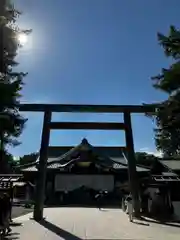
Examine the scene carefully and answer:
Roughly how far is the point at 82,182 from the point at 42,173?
13.6m

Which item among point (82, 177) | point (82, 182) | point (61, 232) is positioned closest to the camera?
point (61, 232)

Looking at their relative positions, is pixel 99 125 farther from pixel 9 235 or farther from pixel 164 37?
pixel 9 235

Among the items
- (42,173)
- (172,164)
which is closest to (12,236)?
(42,173)

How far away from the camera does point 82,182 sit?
2998cm

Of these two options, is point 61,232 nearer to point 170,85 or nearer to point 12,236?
point 12,236

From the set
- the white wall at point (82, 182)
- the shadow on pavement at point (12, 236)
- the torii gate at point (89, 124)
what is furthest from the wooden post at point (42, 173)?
the white wall at point (82, 182)

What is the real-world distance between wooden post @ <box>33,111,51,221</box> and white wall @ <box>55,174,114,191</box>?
13.0 meters

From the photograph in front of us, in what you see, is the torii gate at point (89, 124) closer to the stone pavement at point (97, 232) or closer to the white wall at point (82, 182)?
the stone pavement at point (97, 232)

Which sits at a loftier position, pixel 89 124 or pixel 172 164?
pixel 172 164

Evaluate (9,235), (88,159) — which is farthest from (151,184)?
(88,159)

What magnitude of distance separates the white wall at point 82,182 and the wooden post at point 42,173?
13.0 metres

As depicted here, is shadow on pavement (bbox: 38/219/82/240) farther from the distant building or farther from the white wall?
the distant building

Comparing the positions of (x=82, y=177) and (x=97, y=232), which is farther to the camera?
(x=82, y=177)

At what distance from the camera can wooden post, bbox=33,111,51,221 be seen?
16.0 m
